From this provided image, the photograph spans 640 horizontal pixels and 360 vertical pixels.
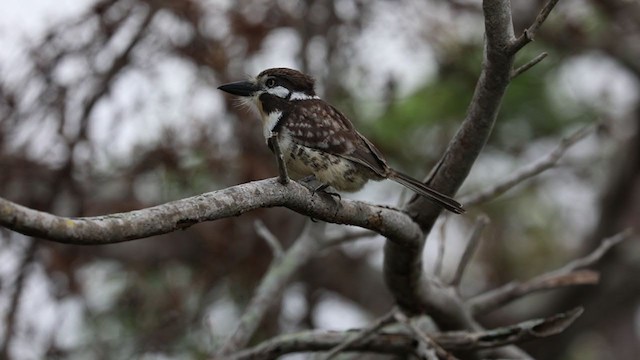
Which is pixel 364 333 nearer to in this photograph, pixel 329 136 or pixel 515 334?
pixel 515 334

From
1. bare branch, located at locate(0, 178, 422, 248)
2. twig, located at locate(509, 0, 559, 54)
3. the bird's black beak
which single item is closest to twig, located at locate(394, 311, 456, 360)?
bare branch, located at locate(0, 178, 422, 248)

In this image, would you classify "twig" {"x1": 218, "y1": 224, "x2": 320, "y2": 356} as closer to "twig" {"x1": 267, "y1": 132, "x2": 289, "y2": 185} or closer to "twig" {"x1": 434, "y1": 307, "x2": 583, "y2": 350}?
"twig" {"x1": 434, "y1": 307, "x2": 583, "y2": 350}

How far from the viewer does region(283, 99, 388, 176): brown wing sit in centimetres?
331

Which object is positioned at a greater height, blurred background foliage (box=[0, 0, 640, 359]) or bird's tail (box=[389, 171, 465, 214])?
blurred background foliage (box=[0, 0, 640, 359])

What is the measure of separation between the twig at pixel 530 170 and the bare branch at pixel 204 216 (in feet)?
3.15

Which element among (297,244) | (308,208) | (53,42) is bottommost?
(308,208)

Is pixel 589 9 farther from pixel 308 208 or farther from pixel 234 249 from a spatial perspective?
pixel 308 208

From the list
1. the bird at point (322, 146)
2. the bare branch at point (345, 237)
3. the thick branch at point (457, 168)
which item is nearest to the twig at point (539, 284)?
the thick branch at point (457, 168)

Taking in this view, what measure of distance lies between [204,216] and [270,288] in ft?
6.34

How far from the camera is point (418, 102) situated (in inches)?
281

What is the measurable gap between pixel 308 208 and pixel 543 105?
4813 mm

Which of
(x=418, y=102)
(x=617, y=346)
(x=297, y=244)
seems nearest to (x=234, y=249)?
(x=297, y=244)

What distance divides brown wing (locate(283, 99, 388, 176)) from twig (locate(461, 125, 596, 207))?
2.62 ft

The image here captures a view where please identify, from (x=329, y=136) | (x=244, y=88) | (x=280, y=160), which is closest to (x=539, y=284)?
(x=329, y=136)
